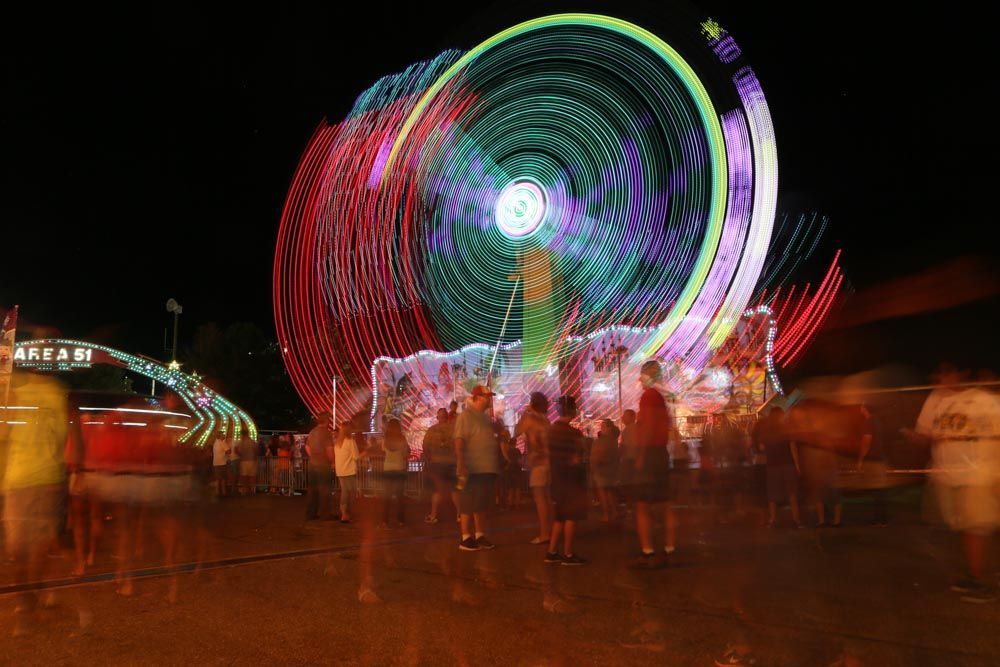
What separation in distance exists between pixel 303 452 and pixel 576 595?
1605 centimetres

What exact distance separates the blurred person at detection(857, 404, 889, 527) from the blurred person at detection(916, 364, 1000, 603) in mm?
4037

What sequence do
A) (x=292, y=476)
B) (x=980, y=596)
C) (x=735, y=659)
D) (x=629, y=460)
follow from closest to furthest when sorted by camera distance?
1. (x=735, y=659)
2. (x=980, y=596)
3. (x=629, y=460)
4. (x=292, y=476)

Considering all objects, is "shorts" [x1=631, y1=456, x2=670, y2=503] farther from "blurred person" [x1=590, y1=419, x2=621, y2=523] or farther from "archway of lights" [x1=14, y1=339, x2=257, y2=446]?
"archway of lights" [x1=14, y1=339, x2=257, y2=446]

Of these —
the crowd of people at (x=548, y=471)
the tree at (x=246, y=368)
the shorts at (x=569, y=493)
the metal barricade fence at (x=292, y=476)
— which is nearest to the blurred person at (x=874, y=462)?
the crowd of people at (x=548, y=471)

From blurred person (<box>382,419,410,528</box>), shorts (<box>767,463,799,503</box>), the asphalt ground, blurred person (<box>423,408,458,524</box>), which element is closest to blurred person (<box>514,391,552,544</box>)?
the asphalt ground

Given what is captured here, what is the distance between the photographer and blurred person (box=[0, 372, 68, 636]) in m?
5.66

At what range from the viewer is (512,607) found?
5.16 metres

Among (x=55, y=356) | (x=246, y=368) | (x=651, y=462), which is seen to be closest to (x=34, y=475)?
(x=651, y=462)

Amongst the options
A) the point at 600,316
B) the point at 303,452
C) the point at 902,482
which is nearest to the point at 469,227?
the point at 600,316

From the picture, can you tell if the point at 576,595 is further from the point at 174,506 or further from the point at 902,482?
the point at 902,482

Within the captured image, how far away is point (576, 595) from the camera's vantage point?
18.0ft

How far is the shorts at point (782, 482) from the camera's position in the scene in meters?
9.88

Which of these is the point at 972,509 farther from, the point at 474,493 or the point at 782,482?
the point at 782,482

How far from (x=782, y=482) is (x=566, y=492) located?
422 cm
